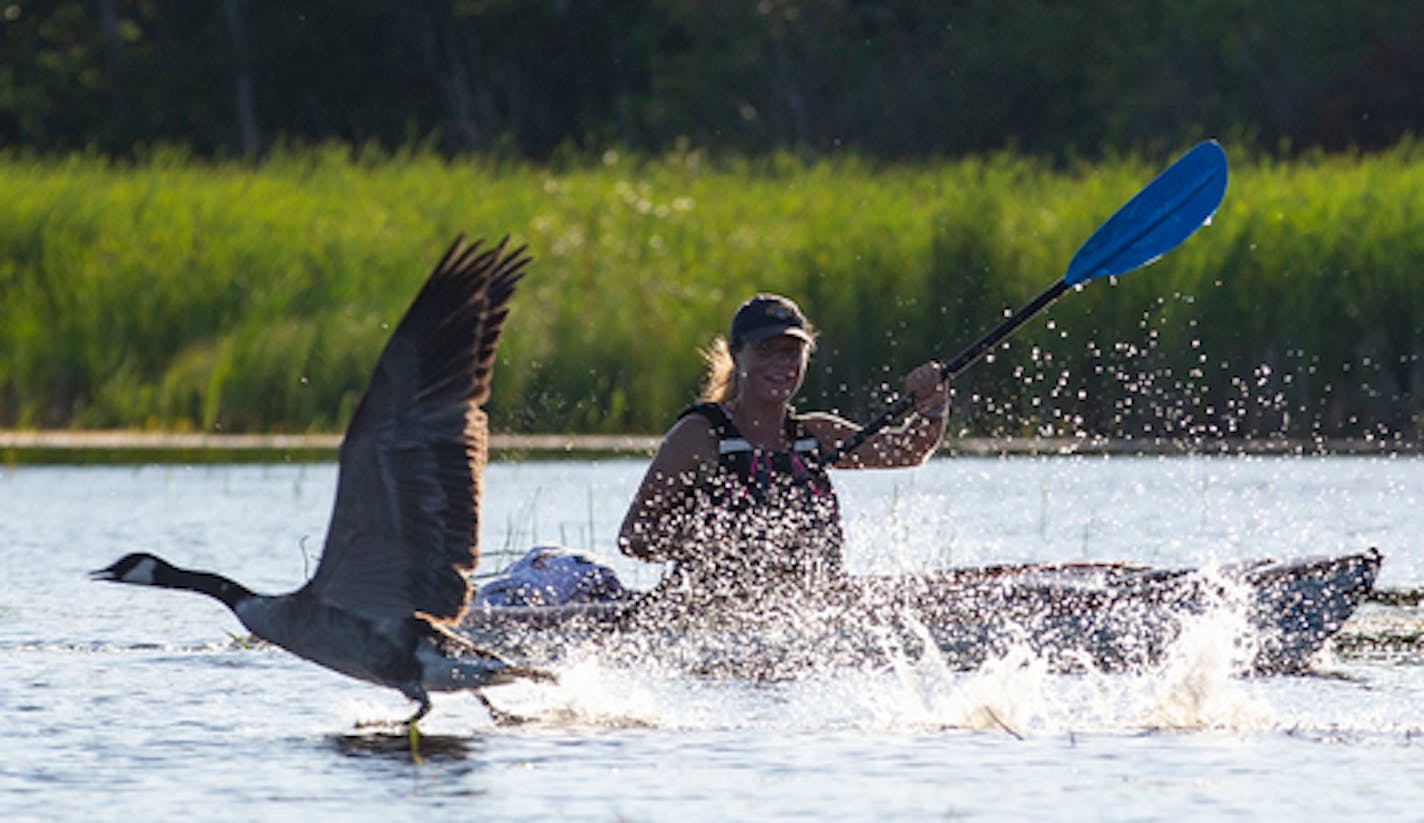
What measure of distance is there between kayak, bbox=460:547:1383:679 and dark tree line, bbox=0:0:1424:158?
1936cm

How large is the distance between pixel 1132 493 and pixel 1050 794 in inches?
308

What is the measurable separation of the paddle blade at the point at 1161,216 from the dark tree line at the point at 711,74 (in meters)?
18.1

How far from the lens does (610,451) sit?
54.9 ft

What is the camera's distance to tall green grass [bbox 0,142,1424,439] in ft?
53.2

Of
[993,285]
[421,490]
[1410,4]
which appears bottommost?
[421,490]

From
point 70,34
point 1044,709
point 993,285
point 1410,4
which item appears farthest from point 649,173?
point 70,34

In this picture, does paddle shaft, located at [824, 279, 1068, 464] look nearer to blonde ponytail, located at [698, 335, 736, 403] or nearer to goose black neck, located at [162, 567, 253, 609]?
blonde ponytail, located at [698, 335, 736, 403]

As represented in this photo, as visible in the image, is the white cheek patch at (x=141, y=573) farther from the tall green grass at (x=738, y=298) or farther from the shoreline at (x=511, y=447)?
the shoreline at (x=511, y=447)

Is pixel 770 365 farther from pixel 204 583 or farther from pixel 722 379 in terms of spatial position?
pixel 204 583

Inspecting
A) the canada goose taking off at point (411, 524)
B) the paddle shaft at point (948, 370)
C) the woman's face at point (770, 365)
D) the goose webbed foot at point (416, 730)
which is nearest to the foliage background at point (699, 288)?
the paddle shaft at point (948, 370)

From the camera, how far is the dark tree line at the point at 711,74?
103ft

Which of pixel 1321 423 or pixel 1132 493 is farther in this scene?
pixel 1321 423

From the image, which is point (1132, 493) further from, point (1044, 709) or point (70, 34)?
point (70, 34)

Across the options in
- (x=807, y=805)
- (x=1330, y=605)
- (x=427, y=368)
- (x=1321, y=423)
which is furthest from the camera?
(x=1321, y=423)
